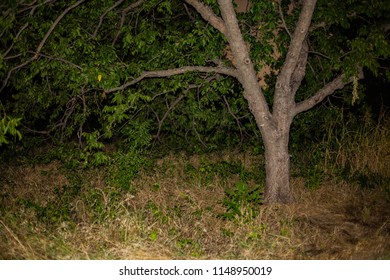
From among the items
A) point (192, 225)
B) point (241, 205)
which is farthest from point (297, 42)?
point (192, 225)

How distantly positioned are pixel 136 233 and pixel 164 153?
16.6ft

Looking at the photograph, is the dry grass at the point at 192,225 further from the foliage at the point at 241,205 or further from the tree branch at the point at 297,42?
the tree branch at the point at 297,42

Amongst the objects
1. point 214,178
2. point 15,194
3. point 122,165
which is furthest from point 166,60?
point 15,194

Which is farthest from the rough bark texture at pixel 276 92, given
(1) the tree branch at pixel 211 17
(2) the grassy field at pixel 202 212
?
(2) the grassy field at pixel 202 212

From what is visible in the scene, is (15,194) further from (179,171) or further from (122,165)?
(179,171)

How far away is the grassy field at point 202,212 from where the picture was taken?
5.16 m

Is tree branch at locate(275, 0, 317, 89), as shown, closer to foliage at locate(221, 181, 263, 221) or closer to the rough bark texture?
the rough bark texture

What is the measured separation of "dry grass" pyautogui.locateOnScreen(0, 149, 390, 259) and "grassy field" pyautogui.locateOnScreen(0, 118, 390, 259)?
0.02m

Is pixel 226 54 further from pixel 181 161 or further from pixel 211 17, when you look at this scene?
pixel 181 161

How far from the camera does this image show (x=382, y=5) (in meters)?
5.89

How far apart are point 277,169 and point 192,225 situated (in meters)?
1.88

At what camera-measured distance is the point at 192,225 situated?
5.96 m

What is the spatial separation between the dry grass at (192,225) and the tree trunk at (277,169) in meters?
0.32

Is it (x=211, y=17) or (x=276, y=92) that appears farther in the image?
(x=276, y=92)
